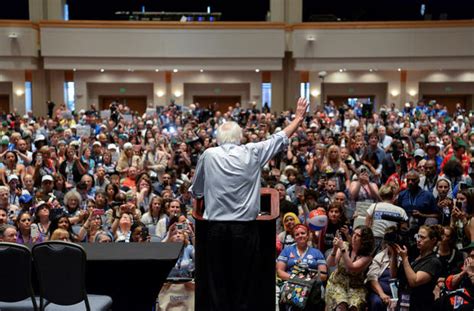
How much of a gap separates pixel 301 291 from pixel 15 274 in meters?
2.57

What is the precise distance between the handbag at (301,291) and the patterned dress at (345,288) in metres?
0.12

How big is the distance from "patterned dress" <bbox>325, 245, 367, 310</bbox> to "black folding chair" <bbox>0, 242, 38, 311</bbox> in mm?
2787

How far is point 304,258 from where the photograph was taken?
6492 millimetres

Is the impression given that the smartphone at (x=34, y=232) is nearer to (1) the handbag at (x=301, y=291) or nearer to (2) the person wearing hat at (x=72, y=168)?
(1) the handbag at (x=301, y=291)

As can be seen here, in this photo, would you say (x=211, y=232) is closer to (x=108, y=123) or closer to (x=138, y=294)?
(x=138, y=294)

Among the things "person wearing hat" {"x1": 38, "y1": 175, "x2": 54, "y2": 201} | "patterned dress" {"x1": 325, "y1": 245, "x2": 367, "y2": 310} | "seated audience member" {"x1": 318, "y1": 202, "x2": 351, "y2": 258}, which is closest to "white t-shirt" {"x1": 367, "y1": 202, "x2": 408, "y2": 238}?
"seated audience member" {"x1": 318, "y1": 202, "x2": 351, "y2": 258}

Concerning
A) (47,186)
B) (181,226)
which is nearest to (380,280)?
(181,226)

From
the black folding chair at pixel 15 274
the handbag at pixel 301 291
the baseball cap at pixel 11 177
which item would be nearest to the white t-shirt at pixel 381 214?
the handbag at pixel 301 291

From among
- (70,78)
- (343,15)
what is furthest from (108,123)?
(343,15)

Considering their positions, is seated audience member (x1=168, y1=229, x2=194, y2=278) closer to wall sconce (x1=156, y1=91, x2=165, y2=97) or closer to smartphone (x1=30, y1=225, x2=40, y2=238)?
smartphone (x1=30, y1=225, x2=40, y2=238)

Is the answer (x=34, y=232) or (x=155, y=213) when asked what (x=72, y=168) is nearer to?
(x=155, y=213)

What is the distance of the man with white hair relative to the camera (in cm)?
422

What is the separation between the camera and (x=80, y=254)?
446cm

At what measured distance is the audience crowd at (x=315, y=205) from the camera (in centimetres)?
605
